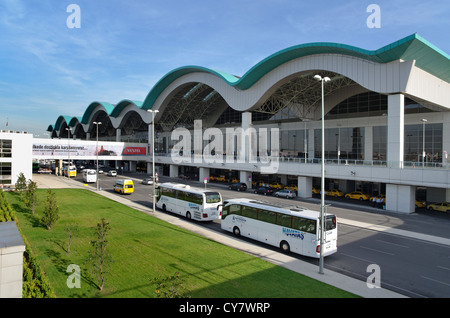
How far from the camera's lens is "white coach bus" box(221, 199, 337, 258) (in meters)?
15.4

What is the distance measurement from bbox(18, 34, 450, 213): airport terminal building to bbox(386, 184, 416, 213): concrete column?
0.10 meters

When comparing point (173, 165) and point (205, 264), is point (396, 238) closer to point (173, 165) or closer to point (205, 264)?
point (205, 264)

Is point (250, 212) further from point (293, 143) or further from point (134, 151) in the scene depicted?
point (134, 151)

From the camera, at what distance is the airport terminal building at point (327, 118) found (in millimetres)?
29688

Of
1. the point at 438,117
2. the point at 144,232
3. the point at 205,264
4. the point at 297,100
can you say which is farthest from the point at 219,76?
the point at 205,264

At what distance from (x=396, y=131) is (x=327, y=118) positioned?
1617 centimetres

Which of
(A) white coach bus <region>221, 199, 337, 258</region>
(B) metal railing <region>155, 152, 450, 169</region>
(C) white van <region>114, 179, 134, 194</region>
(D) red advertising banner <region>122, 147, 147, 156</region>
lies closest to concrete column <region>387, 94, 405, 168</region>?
(B) metal railing <region>155, 152, 450, 169</region>

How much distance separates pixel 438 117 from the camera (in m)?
35.3

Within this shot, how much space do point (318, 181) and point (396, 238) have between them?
25.3 metres

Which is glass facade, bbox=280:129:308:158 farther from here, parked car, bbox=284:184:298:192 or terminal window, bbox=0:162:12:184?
terminal window, bbox=0:162:12:184

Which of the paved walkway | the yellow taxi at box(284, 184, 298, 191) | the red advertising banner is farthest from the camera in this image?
the red advertising banner

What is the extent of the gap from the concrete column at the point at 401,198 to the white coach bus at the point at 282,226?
17.5 meters

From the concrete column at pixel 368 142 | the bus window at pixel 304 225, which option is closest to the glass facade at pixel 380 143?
the concrete column at pixel 368 142

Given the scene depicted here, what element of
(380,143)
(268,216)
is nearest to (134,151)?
(380,143)
